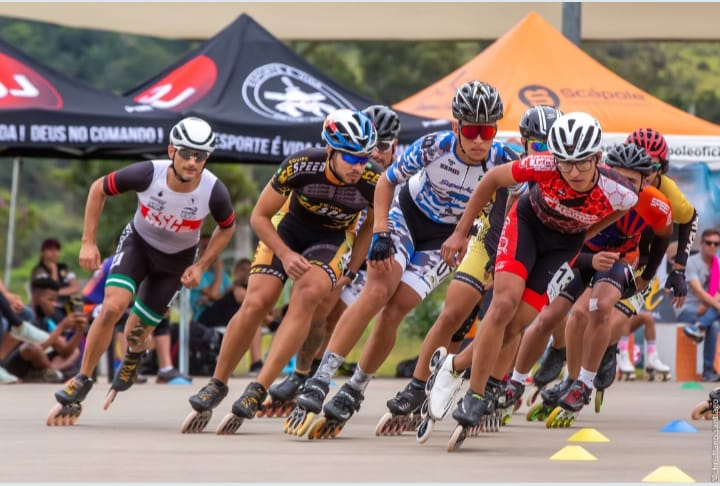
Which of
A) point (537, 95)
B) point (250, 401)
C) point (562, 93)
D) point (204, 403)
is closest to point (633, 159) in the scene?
point (250, 401)

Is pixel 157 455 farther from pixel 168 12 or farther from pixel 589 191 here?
pixel 168 12

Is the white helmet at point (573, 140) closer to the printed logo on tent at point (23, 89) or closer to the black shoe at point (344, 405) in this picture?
the black shoe at point (344, 405)

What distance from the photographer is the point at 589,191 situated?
9.61 m

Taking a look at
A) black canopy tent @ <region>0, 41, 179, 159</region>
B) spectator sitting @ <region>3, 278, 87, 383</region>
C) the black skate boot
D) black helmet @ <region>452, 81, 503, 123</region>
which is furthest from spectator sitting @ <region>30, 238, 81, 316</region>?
black helmet @ <region>452, 81, 503, 123</region>

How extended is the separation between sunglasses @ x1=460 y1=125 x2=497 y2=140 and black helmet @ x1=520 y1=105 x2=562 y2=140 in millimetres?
942

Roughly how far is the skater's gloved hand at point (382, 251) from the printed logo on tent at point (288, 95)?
25.8 feet

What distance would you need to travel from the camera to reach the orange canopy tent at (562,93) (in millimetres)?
19641

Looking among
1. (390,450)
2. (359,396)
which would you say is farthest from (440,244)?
(390,450)

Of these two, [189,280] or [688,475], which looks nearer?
[688,475]

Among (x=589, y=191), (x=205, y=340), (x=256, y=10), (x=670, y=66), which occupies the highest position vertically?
(x=589, y=191)

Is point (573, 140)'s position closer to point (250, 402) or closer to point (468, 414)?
point (468, 414)

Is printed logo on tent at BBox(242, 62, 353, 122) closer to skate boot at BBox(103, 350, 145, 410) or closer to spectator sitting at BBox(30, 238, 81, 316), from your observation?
spectator sitting at BBox(30, 238, 81, 316)

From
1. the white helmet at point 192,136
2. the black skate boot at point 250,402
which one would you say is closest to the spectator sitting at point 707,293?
the white helmet at point 192,136

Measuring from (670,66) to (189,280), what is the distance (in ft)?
145
